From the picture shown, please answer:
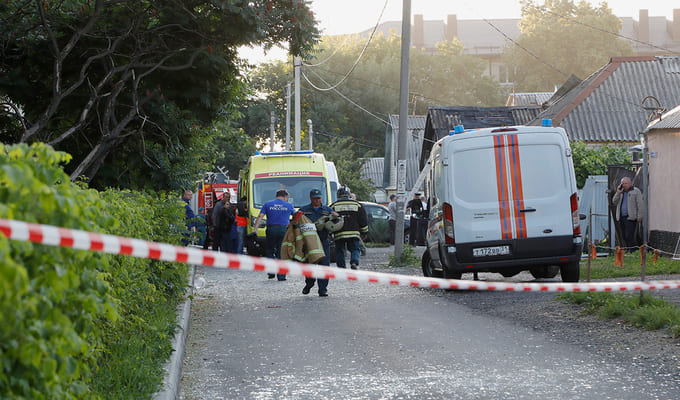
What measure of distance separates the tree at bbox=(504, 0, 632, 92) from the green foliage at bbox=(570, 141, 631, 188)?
54743 mm

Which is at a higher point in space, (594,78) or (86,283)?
(594,78)

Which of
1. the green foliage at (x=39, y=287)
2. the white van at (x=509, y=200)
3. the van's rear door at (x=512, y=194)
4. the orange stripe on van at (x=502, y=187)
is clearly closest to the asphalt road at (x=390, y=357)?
the white van at (x=509, y=200)

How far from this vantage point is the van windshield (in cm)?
2208

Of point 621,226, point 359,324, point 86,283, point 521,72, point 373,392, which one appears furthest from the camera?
point 521,72

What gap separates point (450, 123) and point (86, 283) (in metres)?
39.8

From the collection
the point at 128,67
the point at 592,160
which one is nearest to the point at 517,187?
the point at 128,67

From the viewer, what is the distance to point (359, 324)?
1043 centimetres

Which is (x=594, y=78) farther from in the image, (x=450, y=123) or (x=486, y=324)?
(x=486, y=324)

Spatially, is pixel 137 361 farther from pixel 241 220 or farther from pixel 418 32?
pixel 418 32

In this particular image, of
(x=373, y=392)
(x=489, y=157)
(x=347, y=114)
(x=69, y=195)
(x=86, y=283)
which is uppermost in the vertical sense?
(x=347, y=114)

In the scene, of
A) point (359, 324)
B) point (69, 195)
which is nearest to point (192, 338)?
point (359, 324)

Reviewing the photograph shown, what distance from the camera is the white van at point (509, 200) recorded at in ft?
42.1

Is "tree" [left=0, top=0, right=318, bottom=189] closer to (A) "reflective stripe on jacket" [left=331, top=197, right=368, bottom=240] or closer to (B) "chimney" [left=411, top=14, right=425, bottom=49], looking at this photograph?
(A) "reflective stripe on jacket" [left=331, top=197, right=368, bottom=240]

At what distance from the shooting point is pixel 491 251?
12.9 metres
